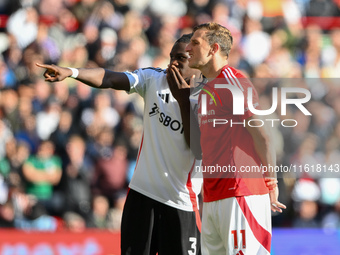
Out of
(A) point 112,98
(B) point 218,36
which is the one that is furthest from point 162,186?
(A) point 112,98

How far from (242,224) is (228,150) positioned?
0.63m

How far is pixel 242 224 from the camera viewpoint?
516 cm

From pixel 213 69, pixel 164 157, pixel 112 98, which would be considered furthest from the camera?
pixel 112 98

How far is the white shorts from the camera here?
5145 mm

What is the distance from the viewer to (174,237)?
5.60 metres

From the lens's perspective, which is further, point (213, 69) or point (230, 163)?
point (213, 69)

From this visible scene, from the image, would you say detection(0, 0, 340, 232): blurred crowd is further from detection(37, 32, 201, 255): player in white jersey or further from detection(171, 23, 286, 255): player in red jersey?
detection(171, 23, 286, 255): player in red jersey

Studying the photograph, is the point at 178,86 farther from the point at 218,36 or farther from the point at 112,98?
the point at 112,98

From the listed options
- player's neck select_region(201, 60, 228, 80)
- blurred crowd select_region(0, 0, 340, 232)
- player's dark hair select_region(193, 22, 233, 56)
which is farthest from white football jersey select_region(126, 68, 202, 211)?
blurred crowd select_region(0, 0, 340, 232)

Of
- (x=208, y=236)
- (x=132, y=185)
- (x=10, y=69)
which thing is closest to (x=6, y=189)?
(x=10, y=69)

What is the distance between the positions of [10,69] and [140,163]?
19.3ft

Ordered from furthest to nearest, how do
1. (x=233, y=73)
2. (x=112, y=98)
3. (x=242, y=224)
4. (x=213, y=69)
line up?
(x=112, y=98) < (x=213, y=69) < (x=233, y=73) < (x=242, y=224)

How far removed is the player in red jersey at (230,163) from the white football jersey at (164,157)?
0.25 meters

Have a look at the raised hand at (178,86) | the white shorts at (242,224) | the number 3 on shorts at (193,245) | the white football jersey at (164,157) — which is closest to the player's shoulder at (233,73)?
the raised hand at (178,86)
